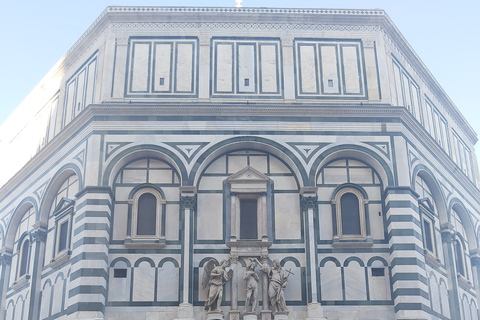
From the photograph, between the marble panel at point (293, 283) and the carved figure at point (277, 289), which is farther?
the marble panel at point (293, 283)

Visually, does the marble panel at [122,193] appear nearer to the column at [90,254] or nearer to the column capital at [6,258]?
the column at [90,254]

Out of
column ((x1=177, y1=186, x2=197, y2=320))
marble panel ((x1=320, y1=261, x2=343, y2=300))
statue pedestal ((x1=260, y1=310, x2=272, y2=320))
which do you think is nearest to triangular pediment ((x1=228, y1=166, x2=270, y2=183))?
column ((x1=177, y1=186, x2=197, y2=320))

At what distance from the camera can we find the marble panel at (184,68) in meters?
26.3

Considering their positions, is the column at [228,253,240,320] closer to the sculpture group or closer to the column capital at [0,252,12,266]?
the sculpture group

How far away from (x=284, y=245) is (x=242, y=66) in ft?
20.7

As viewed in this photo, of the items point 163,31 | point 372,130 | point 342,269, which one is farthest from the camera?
point 163,31

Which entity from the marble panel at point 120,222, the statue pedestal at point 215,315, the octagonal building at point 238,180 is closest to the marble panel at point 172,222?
the octagonal building at point 238,180

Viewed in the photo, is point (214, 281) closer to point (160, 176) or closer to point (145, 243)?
point (145, 243)

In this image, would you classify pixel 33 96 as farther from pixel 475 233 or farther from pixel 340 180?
pixel 475 233

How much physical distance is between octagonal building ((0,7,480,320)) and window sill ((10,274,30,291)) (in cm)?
8

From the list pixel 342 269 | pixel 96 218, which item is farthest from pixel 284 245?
pixel 96 218

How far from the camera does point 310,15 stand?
2738 centimetres

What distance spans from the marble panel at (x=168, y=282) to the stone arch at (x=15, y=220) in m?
6.66

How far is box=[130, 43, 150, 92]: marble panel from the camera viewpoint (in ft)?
86.2
